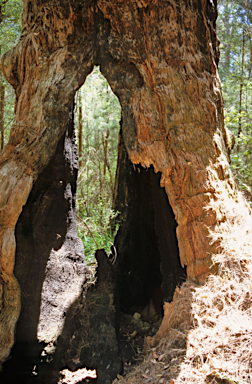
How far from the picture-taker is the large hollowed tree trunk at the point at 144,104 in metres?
2.36

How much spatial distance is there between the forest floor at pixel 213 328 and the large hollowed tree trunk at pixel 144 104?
0.13 meters

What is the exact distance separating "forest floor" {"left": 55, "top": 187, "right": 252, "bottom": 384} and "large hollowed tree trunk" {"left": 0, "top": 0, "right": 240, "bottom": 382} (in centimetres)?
13

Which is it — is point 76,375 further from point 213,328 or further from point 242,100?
point 242,100

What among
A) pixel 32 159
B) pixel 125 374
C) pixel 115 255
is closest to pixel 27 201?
pixel 32 159

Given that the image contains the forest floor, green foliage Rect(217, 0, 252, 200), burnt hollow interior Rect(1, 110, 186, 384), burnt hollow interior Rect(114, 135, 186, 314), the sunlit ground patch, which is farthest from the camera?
green foliage Rect(217, 0, 252, 200)

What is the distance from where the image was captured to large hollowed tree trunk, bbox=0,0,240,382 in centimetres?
236

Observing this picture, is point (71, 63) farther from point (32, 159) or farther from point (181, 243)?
point (181, 243)

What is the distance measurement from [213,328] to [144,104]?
6.49ft

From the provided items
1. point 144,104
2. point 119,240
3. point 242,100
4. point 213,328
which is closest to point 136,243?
point 119,240

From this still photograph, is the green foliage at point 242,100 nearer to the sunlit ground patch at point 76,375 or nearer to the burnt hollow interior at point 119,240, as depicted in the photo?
the burnt hollow interior at point 119,240

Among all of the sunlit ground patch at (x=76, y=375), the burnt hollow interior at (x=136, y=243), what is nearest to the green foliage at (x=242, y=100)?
the burnt hollow interior at (x=136, y=243)

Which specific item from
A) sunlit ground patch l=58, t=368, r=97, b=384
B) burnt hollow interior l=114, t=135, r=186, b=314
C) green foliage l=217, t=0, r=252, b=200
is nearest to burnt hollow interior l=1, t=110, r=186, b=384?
burnt hollow interior l=114, t=135, r=186, b=314

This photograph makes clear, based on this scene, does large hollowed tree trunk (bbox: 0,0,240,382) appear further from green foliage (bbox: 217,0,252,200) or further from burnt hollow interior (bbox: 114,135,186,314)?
green foliage (bbox: 217,0,252,200)

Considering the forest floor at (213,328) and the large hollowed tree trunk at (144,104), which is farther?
the large hollowed tree trunk at (144,104)
